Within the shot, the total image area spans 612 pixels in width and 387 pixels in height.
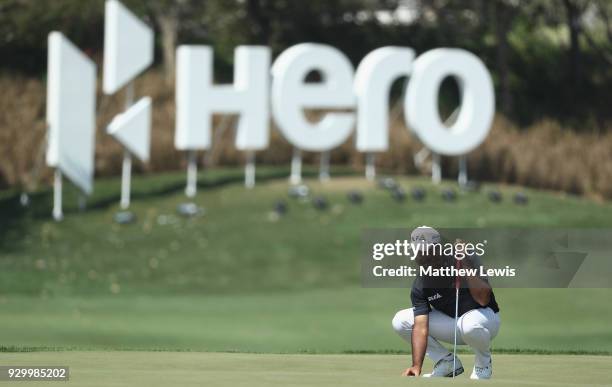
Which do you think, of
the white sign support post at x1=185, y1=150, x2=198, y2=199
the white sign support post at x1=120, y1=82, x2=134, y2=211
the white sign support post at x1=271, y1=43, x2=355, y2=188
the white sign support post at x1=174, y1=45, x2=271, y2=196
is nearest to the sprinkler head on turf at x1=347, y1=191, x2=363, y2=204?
the white sign support post at x1=271, y1=43, x2=355, y2=188

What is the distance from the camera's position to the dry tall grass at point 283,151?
1286 inches

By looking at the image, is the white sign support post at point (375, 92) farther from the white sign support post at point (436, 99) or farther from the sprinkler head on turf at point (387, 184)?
the sprinkler head on turf at point (387, 184)

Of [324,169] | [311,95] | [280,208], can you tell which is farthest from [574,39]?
[280,208]

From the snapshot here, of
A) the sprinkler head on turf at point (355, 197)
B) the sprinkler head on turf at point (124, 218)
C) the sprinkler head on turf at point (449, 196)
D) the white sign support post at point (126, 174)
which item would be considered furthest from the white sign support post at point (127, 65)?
the sprinkler head on turf at point (449, 196)

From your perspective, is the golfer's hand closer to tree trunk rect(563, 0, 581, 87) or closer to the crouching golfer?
the crouching golfer

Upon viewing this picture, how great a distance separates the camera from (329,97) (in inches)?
1230

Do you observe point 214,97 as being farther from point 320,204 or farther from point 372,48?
point 372,48

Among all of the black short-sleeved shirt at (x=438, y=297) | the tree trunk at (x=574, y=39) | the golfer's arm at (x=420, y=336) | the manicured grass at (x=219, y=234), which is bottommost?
the manicured grass at (x=219, y=234)

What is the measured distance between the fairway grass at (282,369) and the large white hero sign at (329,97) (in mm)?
16586

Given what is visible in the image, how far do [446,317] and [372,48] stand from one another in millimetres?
32235

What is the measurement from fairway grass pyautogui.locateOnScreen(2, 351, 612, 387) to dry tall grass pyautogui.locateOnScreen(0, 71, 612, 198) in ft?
62.8

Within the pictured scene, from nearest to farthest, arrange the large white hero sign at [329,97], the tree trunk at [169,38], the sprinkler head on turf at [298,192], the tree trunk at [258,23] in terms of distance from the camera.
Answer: the large white hero sign at [329,97] → the sprinkler head on turf at [298,192] → the tree trunk at [169,38] → the tree trunk at [258,23]

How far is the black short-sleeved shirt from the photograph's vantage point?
37.4 feet

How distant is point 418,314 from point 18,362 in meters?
2.95
